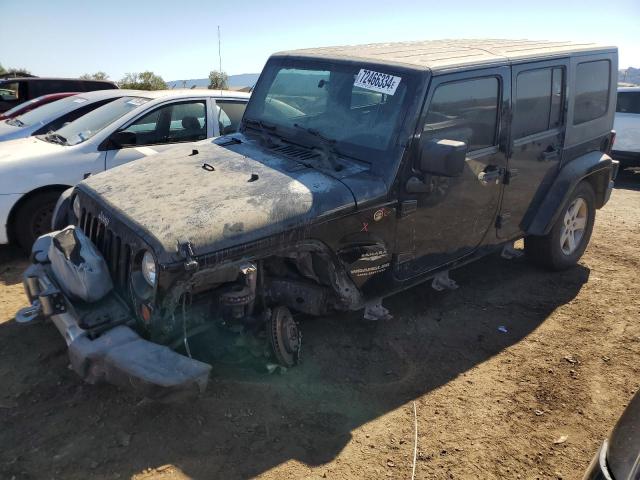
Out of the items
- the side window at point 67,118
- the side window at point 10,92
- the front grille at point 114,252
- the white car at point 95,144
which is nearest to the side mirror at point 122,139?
the white car at point 95,144

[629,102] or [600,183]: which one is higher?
[629,102]

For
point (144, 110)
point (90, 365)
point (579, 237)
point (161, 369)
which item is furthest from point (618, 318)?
point (144, 110)

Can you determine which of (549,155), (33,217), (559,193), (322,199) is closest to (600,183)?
(559,193)

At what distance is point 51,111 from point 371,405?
6.24 meters

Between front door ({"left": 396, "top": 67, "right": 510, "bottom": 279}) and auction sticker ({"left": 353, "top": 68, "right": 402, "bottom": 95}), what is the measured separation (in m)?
0.27

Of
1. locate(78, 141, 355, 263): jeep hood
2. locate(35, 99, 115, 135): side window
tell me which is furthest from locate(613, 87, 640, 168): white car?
locate(35, 99, 115, 135): side window

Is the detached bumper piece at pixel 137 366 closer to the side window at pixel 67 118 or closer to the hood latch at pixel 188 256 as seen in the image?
the hood latch at pixel 188 256

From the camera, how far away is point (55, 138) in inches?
226

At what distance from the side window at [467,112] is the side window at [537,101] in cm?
28

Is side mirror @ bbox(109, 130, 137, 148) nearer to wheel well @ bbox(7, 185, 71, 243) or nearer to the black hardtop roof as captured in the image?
wheel well @ bbox(7, 185, 71, 243)

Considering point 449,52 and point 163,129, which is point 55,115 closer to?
point 163,129

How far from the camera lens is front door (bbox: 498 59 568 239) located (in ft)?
13.4

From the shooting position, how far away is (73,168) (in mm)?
5133

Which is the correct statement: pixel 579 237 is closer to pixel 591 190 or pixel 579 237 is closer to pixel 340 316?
pixel 591 190
